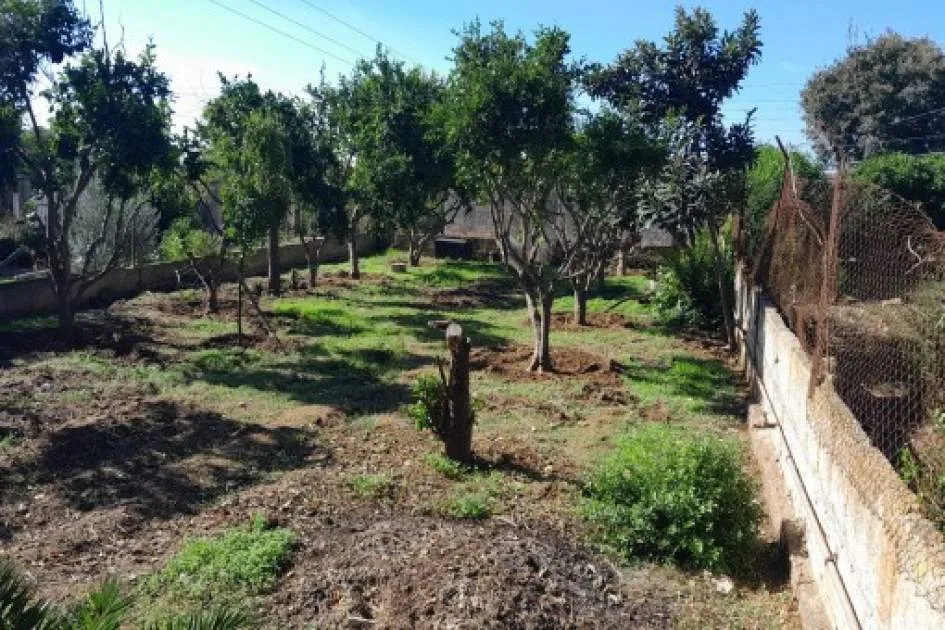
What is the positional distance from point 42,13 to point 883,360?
11.5 meters

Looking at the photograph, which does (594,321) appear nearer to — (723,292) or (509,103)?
(723,292)

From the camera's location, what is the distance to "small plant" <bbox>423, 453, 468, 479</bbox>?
6.98m

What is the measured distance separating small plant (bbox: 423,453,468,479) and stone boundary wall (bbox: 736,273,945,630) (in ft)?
8.95

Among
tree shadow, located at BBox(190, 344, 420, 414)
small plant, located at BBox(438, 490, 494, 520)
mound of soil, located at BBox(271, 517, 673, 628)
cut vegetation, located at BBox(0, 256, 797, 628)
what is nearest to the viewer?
mound of soil, located at BBox(271, 517, 673, 628)

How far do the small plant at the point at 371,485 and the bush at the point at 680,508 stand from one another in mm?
1682

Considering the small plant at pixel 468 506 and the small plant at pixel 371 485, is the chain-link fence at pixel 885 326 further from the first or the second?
the small plant at pixel 371 485

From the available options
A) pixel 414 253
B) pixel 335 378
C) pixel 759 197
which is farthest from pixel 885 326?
pixel 414 253

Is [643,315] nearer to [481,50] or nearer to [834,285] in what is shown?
[481,50]

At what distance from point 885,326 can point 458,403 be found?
12.0 ft

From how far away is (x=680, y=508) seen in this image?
18.2 ft

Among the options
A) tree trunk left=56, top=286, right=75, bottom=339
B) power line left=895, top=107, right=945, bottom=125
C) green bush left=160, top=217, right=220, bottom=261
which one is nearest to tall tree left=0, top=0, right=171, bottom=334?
tree trunk left=56, top=286, right=75, bottom=339

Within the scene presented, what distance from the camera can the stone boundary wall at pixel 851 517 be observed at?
312cm

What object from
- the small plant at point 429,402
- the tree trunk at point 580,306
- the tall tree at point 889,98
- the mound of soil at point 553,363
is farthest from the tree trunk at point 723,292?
the tall tree at point 889,98

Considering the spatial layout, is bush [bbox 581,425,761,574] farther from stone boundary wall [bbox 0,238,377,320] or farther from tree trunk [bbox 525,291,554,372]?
stone boundary wall [bbox 0,238,377,320]
